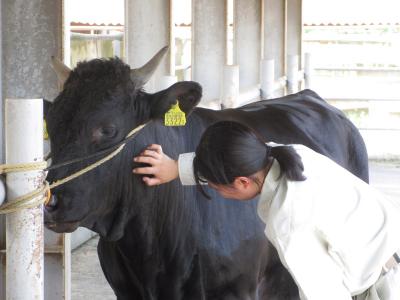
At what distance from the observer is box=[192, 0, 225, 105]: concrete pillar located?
9188 millimetres

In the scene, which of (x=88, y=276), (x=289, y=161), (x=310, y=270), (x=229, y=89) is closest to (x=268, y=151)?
(x=289, y=161)

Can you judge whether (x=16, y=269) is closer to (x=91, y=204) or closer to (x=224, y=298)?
(x=91, y=204)

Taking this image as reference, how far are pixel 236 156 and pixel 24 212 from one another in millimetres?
710

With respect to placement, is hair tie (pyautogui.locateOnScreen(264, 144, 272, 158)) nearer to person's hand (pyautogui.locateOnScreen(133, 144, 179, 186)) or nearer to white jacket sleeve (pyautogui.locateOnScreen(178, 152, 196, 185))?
white jacket sleeve (pyautogui.locateOnScreen(178, 152, 196, 185))

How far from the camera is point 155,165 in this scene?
3.78 metres

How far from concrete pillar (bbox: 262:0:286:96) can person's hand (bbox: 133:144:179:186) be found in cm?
993

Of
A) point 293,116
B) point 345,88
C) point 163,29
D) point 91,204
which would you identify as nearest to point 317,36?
point 345,88

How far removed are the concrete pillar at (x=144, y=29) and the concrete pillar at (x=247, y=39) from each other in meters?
4.74

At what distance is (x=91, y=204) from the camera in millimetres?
3727

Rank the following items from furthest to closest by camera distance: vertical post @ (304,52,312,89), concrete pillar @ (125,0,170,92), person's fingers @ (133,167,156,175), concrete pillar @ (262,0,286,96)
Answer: vertical post @ (304,52,312,89), concrete pillar @ (262,0,286,96), concrete pillar @ (125,0,170,92), person's fingers @ (133,167,156,175)

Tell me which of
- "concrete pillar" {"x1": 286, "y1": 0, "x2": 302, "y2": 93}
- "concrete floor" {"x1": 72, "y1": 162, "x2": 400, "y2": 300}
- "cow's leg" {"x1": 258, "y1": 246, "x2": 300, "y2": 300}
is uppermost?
"concrete pillar" {"x1": 286, "y1": 0, "x2": 302, "y2": 93}

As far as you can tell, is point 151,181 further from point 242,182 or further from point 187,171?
point 242,182

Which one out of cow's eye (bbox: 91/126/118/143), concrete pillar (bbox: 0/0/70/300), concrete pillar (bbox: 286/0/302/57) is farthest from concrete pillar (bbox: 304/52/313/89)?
cow's eye (bbox: 91/126/118/143)

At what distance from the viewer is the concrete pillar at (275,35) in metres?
13.7
